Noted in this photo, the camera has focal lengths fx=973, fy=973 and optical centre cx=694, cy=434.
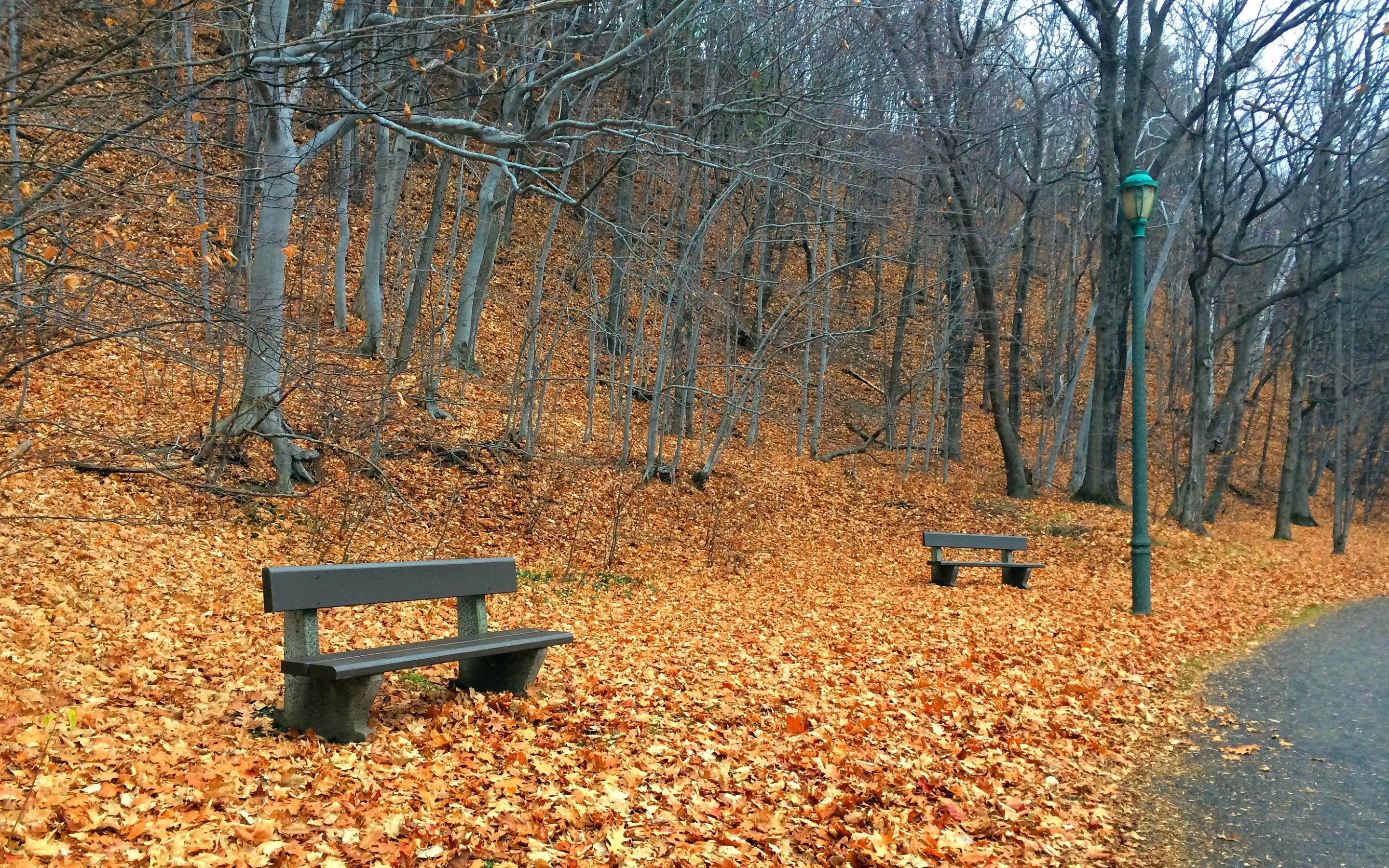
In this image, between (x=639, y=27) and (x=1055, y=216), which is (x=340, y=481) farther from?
(x=1055, y=216)

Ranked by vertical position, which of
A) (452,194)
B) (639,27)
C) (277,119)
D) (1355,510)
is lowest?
(1355,510)

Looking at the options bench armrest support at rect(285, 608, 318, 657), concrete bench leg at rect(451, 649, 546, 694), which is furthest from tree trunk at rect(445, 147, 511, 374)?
bench armrest support at rect(285, 608, 318, 657)

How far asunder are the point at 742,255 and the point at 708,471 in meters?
6.20

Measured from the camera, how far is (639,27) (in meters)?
10.1

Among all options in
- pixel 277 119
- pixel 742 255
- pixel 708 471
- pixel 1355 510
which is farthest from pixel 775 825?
pixel 1355 510

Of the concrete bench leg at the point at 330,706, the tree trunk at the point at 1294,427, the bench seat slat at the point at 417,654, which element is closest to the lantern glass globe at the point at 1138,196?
the bench seat slat at the point at 417,654

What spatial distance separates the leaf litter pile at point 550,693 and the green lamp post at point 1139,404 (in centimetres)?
57

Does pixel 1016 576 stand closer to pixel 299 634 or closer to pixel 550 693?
pixel 550 693

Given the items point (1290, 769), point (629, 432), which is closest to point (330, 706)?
point (1290, 769)

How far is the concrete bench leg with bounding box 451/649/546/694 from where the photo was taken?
5395 mm

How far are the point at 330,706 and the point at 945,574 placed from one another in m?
9.64

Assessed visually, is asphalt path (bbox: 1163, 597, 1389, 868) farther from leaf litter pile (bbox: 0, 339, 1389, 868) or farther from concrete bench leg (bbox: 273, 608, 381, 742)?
concrete bench leg (bbox: 273, 608, 381, 742)

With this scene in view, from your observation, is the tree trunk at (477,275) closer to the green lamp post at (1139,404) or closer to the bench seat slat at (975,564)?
the bench seat slat at (975,564)

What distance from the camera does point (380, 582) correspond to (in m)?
4.72
